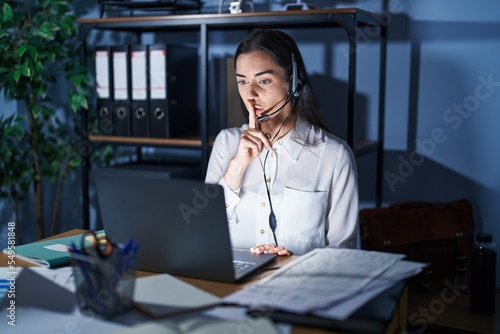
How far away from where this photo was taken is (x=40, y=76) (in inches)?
102

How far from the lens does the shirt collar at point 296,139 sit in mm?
1796

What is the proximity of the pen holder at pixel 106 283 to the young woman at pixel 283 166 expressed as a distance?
2.44ft

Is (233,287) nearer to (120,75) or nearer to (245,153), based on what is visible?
(245,153)

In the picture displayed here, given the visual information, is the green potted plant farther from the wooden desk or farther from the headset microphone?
the wooden desk

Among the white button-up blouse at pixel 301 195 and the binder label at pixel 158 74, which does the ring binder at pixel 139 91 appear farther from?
the white button-up blouse at pixel 301 195

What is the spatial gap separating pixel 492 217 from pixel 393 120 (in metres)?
0.53

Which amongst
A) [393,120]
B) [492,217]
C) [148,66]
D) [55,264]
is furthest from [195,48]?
[55,264]

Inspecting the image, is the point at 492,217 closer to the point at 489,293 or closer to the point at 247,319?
the point at 489,293

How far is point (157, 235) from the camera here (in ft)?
3.84

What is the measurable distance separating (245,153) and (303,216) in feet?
0.78

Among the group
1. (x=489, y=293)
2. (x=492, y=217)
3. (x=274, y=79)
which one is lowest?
(x=489, y=293)

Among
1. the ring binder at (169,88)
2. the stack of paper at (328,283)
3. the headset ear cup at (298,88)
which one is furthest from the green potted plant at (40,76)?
the stack of paper at (328,283)

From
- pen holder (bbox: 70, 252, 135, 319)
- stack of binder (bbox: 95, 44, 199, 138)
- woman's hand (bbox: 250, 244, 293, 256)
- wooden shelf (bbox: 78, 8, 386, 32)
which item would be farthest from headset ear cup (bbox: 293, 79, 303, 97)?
pen holder (bbox: 70, 252, 135, 319)

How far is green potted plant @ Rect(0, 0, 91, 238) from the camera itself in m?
2.50
